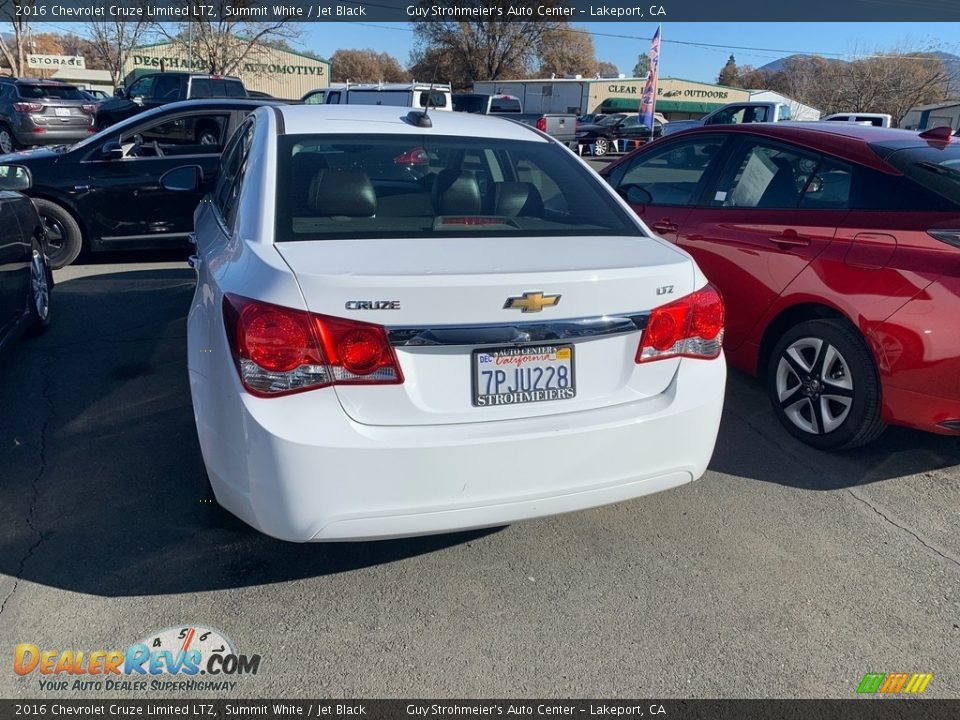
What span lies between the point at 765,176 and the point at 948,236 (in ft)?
4.32

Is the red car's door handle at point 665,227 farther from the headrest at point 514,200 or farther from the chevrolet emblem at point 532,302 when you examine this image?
the chevrolet emblem at point 532,302

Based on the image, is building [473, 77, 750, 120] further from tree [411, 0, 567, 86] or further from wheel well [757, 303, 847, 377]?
wheel well [757, 303, 847, 377]

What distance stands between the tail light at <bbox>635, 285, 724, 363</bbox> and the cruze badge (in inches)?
34.7

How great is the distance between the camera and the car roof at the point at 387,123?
3.32 metres

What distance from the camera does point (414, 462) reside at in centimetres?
226

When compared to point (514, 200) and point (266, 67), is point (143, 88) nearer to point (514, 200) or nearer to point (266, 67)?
point (514, 200)

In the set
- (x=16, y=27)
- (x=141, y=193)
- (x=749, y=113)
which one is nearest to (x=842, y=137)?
(x=141, y=193)

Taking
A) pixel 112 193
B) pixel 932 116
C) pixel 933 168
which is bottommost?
pixel 112 193

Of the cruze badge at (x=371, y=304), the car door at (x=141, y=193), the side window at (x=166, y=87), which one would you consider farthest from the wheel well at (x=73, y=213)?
the side window at (x=166, y=87)

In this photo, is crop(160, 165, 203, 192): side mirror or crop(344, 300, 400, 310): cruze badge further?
crop(160, 165, 203, 192): side mirror

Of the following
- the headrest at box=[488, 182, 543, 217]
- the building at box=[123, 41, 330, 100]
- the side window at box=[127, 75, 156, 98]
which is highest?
the building at box=[123, 41, 330, 100]

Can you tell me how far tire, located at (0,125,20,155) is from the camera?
679 inches

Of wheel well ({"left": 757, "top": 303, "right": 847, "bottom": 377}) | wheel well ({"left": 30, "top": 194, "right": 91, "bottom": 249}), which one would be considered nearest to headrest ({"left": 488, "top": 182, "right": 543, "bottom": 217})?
wheel well ({"left": 757, "top": 303, "right": 847, "bottom": 377})

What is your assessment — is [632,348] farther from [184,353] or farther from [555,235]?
[184,353]
